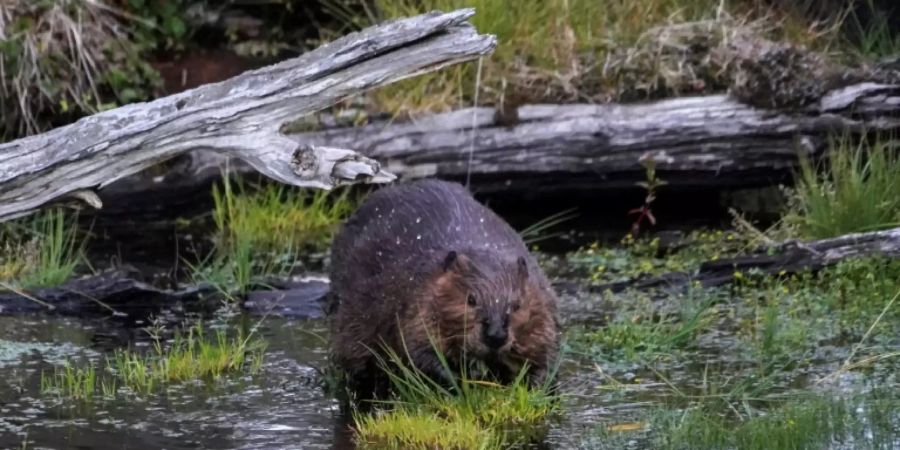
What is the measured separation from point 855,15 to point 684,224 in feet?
6.14

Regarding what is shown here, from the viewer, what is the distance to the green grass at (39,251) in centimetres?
776

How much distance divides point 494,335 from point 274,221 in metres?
4.04

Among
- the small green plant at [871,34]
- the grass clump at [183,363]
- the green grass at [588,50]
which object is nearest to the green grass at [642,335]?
the grass clump at [183,363]

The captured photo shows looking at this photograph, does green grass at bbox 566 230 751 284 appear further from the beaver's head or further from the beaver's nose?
the beaver's nose

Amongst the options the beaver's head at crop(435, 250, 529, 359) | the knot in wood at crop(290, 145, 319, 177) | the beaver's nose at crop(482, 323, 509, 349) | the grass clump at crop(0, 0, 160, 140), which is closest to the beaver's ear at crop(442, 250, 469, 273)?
the beaver's head at crop(435, 250, 529, 359)

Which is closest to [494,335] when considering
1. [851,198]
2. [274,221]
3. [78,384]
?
[78,384]

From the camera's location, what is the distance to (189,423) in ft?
18.4

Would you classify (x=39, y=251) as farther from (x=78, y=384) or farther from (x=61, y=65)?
(x=78, y=384)

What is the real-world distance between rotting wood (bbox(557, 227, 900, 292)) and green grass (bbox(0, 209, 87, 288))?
288 cm

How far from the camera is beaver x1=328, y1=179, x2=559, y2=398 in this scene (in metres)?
5.32

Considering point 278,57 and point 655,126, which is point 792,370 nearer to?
point 655,126

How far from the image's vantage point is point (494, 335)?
5.16m

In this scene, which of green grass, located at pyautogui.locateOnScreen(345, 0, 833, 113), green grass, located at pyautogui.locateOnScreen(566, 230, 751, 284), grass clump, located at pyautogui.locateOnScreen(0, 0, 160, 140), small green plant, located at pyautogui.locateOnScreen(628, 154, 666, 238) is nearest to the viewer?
green grass, located at pyautogui.locateOnScreen(566, 230, 751, 284)

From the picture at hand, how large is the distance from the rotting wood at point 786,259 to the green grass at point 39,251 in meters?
2.88
